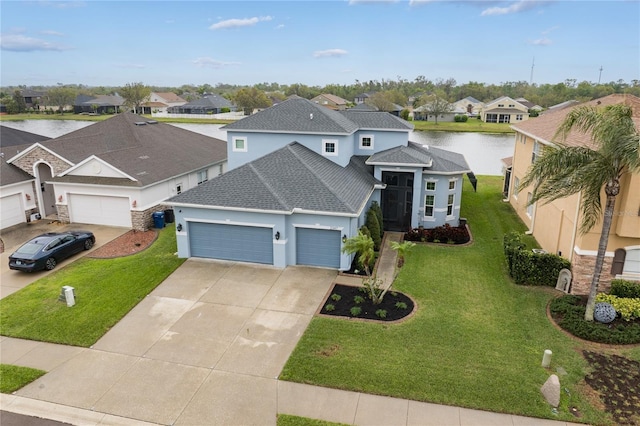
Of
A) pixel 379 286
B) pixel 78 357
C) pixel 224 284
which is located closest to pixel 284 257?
pixel 224 284

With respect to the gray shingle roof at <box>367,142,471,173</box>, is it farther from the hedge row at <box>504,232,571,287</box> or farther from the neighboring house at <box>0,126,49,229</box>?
the neighboring house at <box>0,126,49,229</box>

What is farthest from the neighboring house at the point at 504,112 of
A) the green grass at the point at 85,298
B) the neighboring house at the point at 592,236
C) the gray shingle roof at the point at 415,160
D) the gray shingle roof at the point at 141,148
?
the green grass at the point at 85,298

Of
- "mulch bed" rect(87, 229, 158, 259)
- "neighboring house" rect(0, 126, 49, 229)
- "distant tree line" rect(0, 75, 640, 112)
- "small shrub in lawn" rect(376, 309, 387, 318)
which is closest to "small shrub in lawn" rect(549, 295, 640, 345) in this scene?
"small shrub in lawn" rect(376, 309, 387, 318)

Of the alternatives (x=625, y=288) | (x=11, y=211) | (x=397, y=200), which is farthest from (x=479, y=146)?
(x=11, y=211)

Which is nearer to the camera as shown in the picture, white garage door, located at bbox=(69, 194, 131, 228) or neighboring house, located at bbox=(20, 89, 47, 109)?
white garage door, located at bbox=(69, 194, 131, 228)

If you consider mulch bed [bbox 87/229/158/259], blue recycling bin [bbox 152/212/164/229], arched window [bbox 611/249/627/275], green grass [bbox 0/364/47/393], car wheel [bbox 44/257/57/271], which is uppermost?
arched window [bbox 611/249/627/275]

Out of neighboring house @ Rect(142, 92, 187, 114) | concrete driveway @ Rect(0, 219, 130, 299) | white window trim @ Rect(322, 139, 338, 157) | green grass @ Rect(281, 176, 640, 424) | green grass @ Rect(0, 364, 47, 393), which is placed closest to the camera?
green grass @ Rect(281, 176, 640, 424)

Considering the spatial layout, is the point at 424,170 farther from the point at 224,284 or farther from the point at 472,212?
the point at 224,284
